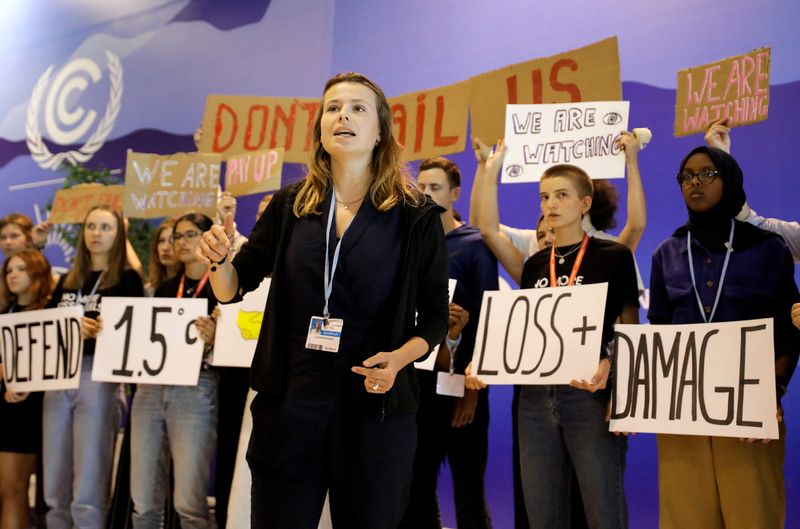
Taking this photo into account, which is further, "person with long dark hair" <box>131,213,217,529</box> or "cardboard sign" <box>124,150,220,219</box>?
"cardboard sign" <box>124,150,220,219</box>

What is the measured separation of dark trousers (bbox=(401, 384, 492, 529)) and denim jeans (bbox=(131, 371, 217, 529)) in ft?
3.30

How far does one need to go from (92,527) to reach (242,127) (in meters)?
2.33

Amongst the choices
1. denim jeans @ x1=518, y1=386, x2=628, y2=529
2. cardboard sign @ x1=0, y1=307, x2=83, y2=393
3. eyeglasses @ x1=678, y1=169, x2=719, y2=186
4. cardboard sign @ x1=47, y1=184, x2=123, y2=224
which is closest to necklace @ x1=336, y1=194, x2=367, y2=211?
denim jeans @ x1=518, y1=386, x2=628, y2=529

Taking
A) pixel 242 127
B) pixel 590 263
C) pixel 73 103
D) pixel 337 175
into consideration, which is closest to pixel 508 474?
pixel 590 263

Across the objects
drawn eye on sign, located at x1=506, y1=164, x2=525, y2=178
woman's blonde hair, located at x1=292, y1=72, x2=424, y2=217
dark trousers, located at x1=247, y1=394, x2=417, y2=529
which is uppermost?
drawn eye on sign, located at x1=506, y1=164, x2=525, y2=178

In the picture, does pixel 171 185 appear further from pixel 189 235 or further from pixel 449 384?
pixel 449 384

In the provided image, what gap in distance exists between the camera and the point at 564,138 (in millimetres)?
3572

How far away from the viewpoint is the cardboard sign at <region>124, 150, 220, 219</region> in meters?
4.62

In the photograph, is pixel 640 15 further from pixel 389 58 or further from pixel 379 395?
pixel 379 395

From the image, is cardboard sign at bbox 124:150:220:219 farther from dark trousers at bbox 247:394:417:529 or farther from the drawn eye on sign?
dark trousers at bbox 247:394:417:529

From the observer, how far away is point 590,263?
316 centimetres

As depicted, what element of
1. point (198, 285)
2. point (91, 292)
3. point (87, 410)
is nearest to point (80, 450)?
point (87, 410)

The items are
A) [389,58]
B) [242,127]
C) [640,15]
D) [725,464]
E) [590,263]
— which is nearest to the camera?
[725,464]

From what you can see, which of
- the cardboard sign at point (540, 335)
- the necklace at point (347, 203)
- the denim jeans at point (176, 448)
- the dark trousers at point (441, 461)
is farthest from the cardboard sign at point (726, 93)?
the denim jeans at point (176, 448)
